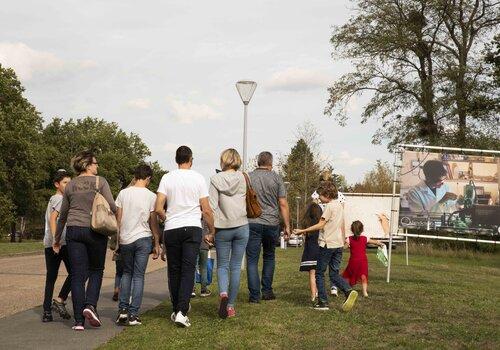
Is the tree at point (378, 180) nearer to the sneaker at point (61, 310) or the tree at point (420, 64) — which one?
the tree at point (420, 64)

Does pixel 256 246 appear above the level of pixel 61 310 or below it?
above

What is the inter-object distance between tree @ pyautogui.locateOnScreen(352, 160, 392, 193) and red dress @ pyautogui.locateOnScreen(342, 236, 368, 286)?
192ft

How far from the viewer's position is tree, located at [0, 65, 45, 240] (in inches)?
2021

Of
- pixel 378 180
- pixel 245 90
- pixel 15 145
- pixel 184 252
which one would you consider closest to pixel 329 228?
pixel 184 252

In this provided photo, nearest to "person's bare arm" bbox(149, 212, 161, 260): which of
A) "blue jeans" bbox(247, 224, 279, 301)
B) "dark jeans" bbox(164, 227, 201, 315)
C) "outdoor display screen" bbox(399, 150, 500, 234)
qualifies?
"dark jeans" bbox(164, 227, 201, 315)

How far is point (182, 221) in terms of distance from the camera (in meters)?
8.49

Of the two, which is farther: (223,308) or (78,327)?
(223,308)

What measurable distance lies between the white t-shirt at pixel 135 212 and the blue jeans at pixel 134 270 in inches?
Result: 3.1

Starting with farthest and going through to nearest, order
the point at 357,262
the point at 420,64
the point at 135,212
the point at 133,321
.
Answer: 1. the point at 420,64
2. the point at 357,262
3. the point at 135,212
4. the point at 133,321

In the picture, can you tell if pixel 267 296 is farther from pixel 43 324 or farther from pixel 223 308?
pixel 43 324

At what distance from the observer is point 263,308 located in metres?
9.98

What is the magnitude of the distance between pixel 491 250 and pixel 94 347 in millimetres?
35012

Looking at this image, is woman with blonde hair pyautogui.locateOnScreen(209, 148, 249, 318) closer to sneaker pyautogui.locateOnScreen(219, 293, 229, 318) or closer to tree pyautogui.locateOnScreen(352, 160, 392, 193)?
sneaker pyautogui.locateOnScreen(219, 293, 229, 318)

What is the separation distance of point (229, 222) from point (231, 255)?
16.0 inches
